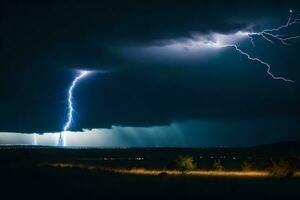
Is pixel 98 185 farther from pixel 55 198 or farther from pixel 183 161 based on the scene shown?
pixel 183 161

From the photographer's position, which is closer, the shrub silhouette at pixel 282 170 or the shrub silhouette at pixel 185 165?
the shrub silhouette at pixel 282 170

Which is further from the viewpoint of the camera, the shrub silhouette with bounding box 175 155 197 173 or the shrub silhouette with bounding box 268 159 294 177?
the shrub silhouette with bounding box 175 155 197 173

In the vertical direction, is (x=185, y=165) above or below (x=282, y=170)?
above

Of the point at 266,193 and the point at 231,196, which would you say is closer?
the point at 231,196

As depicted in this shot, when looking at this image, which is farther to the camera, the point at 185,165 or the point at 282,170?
the point at 185,165

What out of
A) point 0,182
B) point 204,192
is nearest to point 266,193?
point 204,192

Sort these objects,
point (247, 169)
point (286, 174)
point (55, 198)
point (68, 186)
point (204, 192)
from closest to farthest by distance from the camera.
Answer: point (55, 198) < point (204, 192) < point (68, 186) < point (286, 174) < point (247, 169)

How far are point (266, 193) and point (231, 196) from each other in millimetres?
2947

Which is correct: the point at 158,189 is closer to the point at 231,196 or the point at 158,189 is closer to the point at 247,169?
the point at 231,196

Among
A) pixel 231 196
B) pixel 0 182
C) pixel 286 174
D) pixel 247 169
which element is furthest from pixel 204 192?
pixel 247 169

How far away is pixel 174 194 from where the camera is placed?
25891 mm

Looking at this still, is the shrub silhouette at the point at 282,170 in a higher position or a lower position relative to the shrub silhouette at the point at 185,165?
lower

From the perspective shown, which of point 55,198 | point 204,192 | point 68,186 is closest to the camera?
point 55,198

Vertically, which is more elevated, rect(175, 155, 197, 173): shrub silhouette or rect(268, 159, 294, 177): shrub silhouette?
rect(175, 155, 197, 173): shrub silhouette
